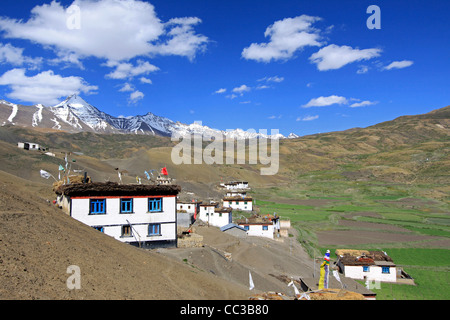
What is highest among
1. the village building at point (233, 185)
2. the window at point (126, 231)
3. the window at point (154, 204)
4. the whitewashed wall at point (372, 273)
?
the window at point (154, 204)

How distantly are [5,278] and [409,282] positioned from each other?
38931 millimetres

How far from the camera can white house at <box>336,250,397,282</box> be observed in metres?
37.6

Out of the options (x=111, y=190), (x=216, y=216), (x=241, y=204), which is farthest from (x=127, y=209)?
(x=241, y=204)

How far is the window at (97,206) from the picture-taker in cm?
2705

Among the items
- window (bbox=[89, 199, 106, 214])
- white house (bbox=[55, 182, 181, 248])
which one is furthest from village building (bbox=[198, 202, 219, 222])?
window (bbox=[89, 199, 106, 214])

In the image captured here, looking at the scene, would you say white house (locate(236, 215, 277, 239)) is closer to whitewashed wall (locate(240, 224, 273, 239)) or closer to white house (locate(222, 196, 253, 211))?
whitewashed wall (locate(240, 224, 273, 239))

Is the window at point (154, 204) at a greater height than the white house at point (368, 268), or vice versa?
the window at point (154, 204)

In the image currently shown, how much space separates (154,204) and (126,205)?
2318 millimetres

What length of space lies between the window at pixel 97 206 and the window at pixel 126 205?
1.39m

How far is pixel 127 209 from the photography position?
28109mm

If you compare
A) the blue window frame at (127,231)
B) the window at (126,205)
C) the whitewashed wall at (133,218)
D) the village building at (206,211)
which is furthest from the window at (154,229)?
the village building at (206,211)

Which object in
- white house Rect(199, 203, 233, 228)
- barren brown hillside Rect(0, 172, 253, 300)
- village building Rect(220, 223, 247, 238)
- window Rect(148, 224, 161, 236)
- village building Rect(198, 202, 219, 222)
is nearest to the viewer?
barren brown hillside Rect(0, 172, 253, 300)

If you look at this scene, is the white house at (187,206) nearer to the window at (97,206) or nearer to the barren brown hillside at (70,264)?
the window at (97,206)
